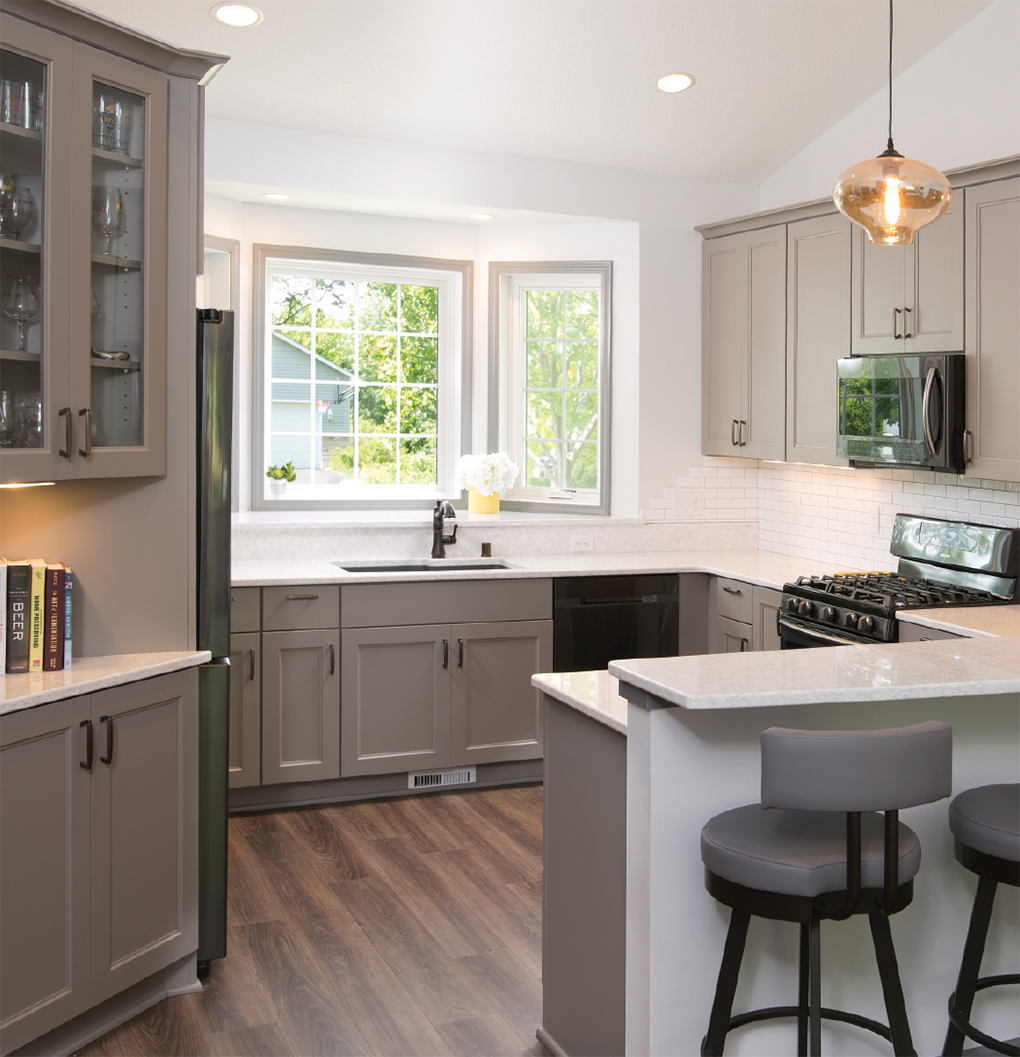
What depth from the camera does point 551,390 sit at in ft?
17.9

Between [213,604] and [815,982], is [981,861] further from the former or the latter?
[213,604]

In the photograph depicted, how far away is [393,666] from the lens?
14.2ft

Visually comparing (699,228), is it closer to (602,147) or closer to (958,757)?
(602,147)

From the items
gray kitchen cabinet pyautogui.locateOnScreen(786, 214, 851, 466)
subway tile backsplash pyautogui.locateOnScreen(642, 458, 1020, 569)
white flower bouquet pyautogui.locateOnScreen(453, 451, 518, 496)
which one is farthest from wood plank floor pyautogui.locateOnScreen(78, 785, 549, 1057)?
gray kitchen cabinet pyautogui.locateOnScreen(786, 214, 851, 466)

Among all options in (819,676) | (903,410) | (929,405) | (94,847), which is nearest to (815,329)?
(903,410)

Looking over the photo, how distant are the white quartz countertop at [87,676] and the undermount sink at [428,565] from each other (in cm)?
190

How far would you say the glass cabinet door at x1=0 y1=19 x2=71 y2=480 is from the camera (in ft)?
8.00

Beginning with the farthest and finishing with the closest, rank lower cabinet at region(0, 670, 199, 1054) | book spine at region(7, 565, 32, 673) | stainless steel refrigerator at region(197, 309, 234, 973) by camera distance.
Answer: stainless steel refrigerator at region(197, 309, 234, 973)
book spine at region(7, 565, 32, 673)
lower cabinet at region(0, 670, 199, 1054)

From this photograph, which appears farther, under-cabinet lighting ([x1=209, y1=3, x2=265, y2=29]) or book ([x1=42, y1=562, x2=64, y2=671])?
under-cabinet lighting ([x1=209, y1=3, x2=265, y2=29])

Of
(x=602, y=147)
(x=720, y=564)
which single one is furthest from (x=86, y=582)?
(x=602, y=147)

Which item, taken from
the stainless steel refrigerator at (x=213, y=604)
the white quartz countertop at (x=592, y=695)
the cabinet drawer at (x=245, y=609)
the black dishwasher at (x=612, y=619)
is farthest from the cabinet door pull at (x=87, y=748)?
the black dishwasher at (x=612, y=619)

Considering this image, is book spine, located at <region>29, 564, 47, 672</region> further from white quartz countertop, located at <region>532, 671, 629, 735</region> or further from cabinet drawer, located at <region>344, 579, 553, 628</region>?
cabinet drawer, located at <region>344, 579, 553, 628</region>

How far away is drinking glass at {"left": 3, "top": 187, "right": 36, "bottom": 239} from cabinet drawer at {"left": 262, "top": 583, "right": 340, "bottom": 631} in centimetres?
190

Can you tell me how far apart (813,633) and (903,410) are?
901 mm
